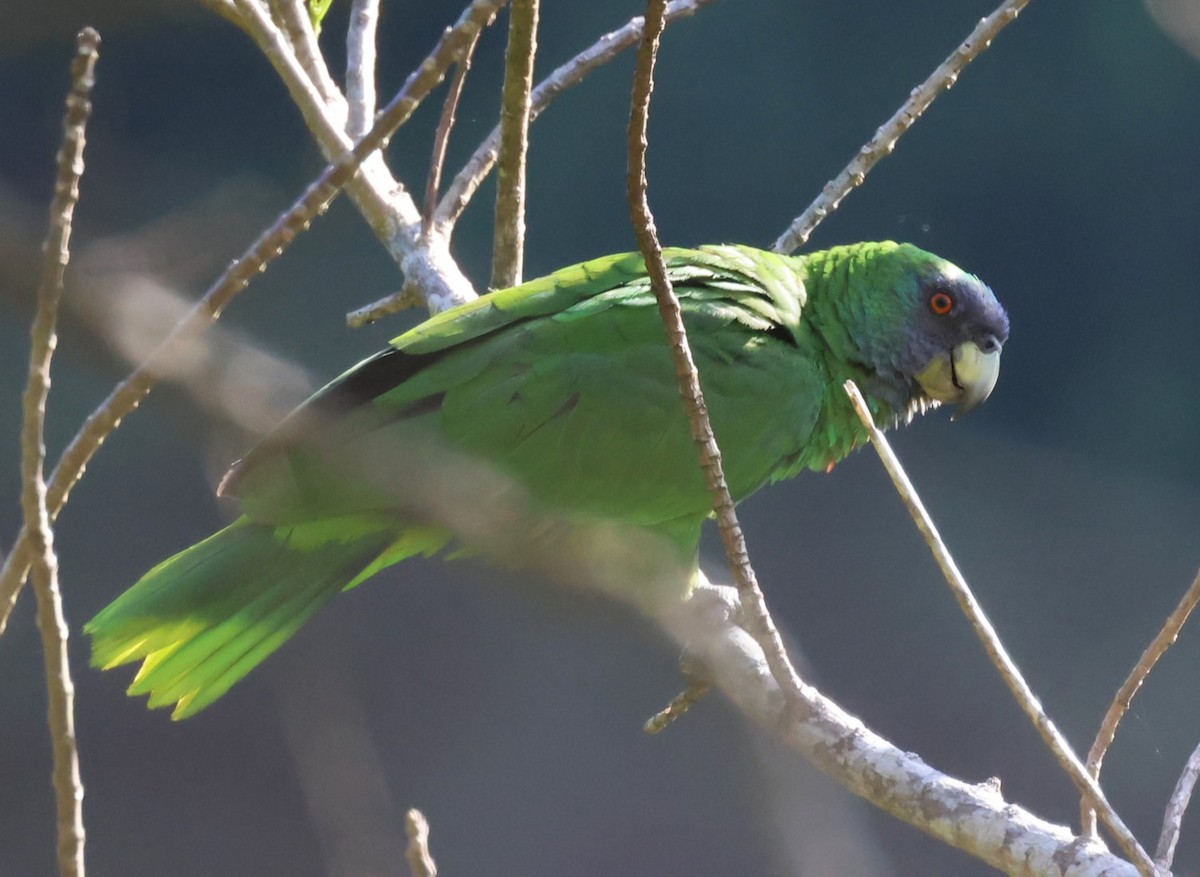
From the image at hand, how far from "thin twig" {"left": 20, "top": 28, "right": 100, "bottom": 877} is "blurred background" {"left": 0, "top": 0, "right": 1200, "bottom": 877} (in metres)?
2.91

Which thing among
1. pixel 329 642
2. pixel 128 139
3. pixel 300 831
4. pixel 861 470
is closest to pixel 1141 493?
pixel 861 470

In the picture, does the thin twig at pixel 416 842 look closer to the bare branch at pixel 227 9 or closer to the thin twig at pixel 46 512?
the thin twig at pixel 46 512

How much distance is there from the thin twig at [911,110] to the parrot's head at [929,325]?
0.18 m

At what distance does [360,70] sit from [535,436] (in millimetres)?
708

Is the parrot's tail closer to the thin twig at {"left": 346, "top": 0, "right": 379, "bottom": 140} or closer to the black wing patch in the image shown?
the black wing patch

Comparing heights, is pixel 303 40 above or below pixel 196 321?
above

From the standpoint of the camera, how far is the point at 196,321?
63 centimetres

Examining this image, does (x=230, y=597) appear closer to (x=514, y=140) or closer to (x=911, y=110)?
(x=514, y=140)

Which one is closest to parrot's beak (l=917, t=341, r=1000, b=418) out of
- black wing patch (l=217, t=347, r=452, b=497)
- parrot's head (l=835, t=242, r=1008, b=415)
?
parrot's head (l=835, t=242, r=1008, b=415)

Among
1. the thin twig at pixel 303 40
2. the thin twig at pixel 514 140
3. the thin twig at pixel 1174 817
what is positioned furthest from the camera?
the thin twig at pixel 303 40

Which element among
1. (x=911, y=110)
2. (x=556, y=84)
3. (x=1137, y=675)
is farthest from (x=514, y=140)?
(x=1137, y=675)

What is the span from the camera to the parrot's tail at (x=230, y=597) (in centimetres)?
167

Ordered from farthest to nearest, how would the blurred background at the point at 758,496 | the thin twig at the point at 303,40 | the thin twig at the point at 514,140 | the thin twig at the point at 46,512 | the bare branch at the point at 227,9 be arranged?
1. the blurred background at the point at 758,496
2. the thin twig at the point at 303,40
3. the bare branch at the point at 227,9
4. the thin twig at the point at 514,140
5. the thin twig at the point at 46,512

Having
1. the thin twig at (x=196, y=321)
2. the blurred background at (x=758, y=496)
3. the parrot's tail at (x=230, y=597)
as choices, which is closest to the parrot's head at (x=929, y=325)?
the parrot's tail at (x=230, y=597)
